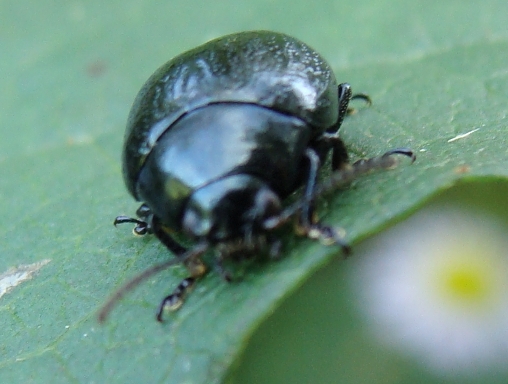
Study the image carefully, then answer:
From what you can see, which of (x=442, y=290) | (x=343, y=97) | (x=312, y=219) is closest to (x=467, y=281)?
(x=442, y=290)

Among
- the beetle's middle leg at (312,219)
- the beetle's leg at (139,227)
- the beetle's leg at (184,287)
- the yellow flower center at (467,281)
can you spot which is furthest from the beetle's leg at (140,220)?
the yellow flower center at (467,281)

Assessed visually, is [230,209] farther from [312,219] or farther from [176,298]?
[176,298]

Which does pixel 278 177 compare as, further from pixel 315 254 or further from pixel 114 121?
pixel 114 121

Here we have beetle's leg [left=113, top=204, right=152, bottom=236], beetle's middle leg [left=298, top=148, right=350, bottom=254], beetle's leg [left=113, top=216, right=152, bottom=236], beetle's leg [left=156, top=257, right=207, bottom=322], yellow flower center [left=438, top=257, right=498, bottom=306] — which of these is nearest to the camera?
beetle's middle leg [left=298, top=148, right=350, bottom=254]

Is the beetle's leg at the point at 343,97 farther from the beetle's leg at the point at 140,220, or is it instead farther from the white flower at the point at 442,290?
the white flower at the point at 442,290

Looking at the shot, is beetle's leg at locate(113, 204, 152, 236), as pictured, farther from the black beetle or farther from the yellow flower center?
the yellow flower center

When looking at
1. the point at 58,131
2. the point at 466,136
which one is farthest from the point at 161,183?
the point at 58,131

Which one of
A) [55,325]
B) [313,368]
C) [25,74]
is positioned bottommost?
[313,368]

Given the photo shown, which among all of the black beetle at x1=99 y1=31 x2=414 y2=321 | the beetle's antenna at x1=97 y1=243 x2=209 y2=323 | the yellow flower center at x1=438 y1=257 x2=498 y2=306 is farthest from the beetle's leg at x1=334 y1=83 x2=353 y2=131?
the yellow flower center at x1=438 y1=257 x2=498 y2=306
